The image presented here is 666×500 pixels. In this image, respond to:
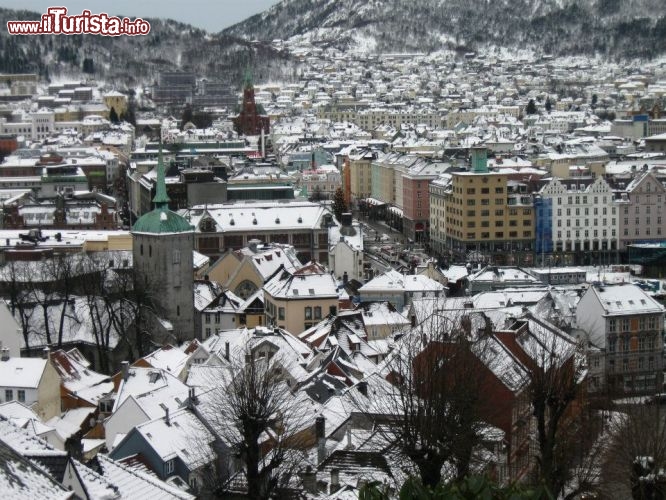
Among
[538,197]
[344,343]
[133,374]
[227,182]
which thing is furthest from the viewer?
[227,182]

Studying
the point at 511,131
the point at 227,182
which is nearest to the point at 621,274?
the point at 227,182

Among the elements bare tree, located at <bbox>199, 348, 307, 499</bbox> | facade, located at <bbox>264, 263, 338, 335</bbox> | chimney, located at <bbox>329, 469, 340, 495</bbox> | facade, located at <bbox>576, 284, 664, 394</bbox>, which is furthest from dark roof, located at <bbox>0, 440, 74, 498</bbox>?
facade, located at <bbox>264, 263, 338, 335</bbox>

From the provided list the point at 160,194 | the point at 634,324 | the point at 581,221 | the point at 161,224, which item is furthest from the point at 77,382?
the point at 581,221

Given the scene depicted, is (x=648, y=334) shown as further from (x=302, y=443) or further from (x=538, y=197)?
(x=538, y=197)

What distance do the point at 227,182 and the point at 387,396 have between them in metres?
62.5

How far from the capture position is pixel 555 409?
92.3 feet

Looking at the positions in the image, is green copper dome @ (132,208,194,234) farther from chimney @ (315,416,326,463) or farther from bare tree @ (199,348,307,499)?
chimney @ (315,416,326,463)

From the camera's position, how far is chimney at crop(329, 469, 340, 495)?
2723cm

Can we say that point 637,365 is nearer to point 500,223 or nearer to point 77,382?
point 77,382

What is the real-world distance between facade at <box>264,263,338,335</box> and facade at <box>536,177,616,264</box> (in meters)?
32.3

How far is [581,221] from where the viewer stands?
83875 mm

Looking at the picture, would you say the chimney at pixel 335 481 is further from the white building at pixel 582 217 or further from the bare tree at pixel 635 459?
the white building at pixel 582 217

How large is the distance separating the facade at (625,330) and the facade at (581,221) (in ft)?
107

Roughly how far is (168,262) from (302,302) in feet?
18.2
